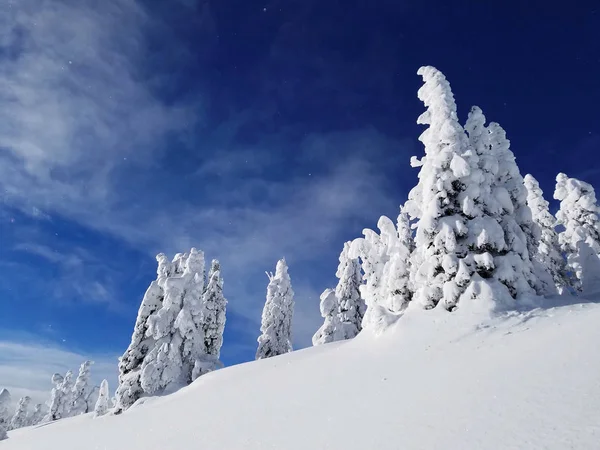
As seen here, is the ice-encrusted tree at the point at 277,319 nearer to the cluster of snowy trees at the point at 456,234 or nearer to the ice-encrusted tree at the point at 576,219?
the cluster of snowy trees at the point at 456,234

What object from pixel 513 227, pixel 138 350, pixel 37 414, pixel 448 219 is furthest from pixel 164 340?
pixel 37 414

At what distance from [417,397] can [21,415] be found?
95696 mm

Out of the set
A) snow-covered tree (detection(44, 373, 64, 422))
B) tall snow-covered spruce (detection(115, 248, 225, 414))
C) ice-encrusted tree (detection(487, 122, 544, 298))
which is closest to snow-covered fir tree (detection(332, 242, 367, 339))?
tall snow-covered spruce (detection(115, 248, 225, 414))

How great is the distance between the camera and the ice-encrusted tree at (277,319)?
4050 centimetres

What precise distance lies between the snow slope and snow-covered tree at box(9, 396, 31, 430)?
78.1 metres

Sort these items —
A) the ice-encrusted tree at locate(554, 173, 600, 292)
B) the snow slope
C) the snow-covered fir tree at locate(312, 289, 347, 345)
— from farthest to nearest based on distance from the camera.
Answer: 1. the snow-covered fir tree at locate(312, 289, 347, 345)
2. the ice-encrusted tree at locate(554, 173, 600, 292)
3. the snow slope

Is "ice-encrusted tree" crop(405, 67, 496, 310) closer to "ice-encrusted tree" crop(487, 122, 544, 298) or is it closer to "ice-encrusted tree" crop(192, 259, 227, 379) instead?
"ice-encrusted tree" crop(487, 122, 544, 298)

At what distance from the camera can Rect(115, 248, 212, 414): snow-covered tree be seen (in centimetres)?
2681

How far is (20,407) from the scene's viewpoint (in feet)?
250

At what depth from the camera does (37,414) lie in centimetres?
8375

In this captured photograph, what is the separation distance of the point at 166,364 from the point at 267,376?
14.9 metres

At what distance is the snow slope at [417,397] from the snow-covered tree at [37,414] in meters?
85.7

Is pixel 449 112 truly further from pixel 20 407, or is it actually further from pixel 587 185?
pixel 20 407

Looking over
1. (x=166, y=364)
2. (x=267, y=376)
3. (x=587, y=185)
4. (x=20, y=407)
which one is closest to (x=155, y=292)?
(x=166, y=364)
